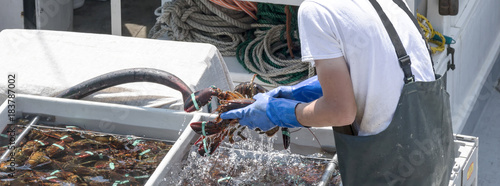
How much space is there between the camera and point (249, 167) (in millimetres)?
2494

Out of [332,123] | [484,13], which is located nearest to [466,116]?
[484,13]

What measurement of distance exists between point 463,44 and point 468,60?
0.89 feet

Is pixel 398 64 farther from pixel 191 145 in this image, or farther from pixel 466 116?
pixel 466 116

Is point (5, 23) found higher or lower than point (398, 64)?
lower

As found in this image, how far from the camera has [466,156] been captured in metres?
2.55

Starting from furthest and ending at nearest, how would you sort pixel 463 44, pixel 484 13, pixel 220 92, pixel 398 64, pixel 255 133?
pixel 484 13 → pixel 463 44 → pixel 255 133 → pixel 220 92 → pixel 398 64

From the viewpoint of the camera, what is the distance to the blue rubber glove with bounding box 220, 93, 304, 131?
83.4 inches

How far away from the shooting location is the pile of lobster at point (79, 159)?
2383 millimetres

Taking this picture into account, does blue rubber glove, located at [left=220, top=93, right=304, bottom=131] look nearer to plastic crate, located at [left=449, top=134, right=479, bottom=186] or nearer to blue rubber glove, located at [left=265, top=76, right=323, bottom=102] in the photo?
blue rubber glove, located at [left=265, top=76, right=323, bottom=102]

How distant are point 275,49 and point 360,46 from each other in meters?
2.94

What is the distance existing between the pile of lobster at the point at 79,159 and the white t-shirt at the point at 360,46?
35.3 inches

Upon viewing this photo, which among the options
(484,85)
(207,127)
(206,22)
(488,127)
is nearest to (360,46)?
(207,127)

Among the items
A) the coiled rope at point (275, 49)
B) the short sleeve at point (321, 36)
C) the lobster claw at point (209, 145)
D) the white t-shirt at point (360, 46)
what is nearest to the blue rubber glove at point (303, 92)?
the lobster claw at point (209, 145)

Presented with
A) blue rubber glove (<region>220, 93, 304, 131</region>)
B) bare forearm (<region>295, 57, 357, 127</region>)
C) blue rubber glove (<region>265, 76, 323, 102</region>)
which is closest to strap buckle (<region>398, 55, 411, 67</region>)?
bare forearm (<region>295, 57, 357, 127</region>)
